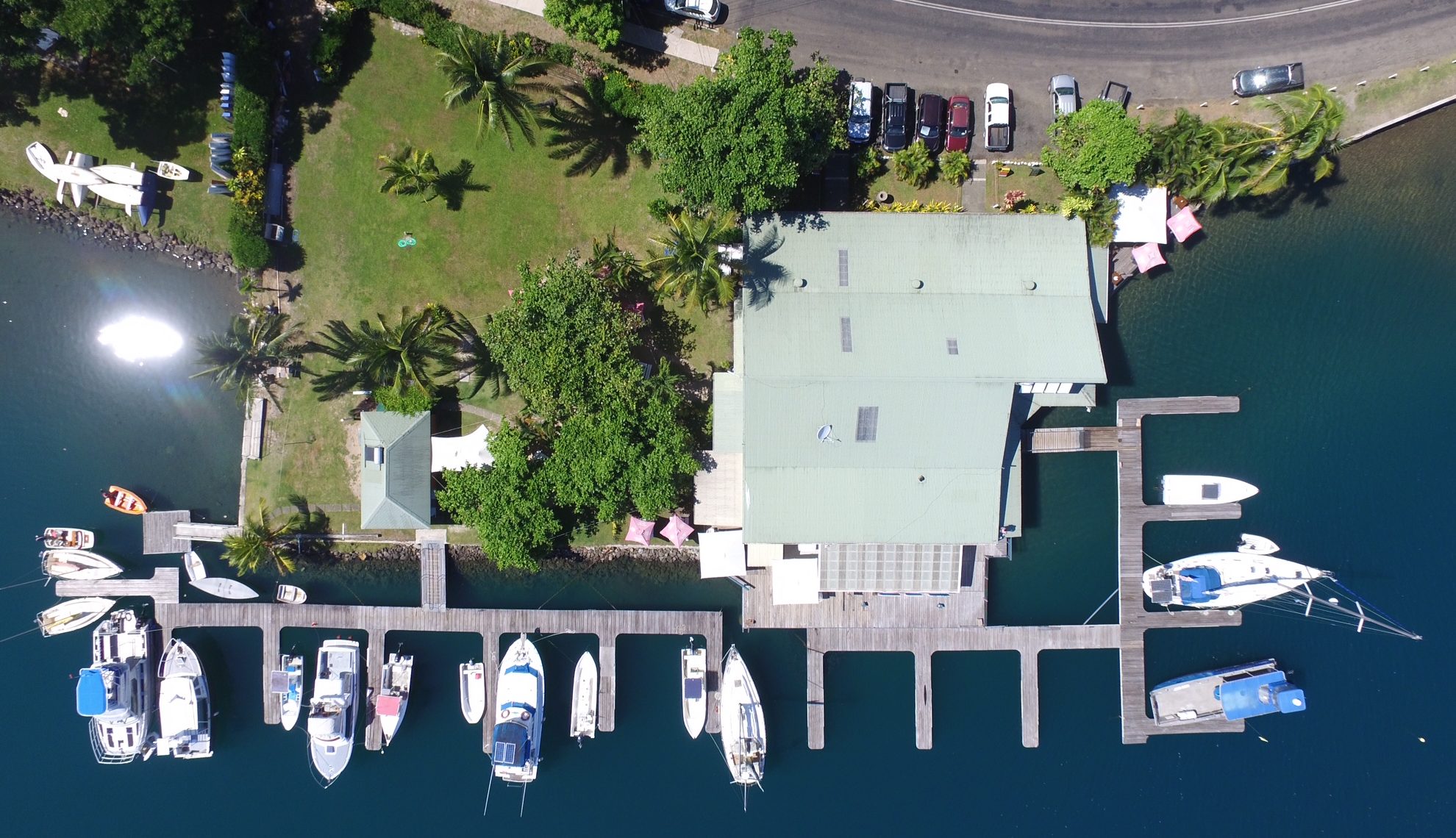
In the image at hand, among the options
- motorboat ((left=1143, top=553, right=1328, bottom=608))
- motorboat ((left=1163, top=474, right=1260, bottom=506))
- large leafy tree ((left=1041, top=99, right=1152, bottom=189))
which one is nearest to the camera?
large leafy tree ((left=1041, top=99, right=1152, bottom=189))

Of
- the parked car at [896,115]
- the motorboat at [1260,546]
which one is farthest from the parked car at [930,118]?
the motorboat at [1260,546]

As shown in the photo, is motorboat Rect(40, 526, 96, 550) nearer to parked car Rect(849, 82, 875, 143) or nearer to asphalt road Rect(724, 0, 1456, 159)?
asphalt road Rect(724, 0, 1456, 159)

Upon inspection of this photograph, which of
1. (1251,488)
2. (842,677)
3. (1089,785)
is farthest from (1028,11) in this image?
(1089,785)

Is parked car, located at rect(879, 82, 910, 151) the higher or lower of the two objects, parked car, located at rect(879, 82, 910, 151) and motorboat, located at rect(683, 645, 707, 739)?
the higher

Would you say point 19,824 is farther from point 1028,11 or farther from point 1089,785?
point 1028,11

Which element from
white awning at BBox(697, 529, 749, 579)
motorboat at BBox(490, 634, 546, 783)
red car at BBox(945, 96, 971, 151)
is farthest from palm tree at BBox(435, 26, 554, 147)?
motorboat at BBox(490, 634, 546, 783)

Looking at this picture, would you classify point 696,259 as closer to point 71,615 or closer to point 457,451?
point 457,451
